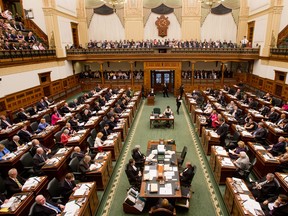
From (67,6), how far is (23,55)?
8848 mm

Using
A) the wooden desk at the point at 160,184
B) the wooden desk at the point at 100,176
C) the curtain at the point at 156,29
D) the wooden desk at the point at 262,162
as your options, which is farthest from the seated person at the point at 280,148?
the curtain at the point at 156,29

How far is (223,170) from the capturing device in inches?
255

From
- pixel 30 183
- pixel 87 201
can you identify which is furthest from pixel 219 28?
pixel 30 183

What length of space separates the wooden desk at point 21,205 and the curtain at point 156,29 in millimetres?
20638

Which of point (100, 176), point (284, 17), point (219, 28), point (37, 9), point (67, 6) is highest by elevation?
point (67, 6)

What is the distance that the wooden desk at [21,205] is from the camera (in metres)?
4.58

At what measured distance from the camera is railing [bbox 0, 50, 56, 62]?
12.1 metres

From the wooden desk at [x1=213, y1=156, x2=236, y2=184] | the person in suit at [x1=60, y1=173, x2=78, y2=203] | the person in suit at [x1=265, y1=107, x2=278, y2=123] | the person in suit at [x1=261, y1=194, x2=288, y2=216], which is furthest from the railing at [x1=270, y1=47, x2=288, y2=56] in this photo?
the person in suit at [x1=60, y1=173, x2=78, y2=203]

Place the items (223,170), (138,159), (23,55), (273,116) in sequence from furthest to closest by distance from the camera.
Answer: (23,55) → (273,116) → (138,159) → (223,170)

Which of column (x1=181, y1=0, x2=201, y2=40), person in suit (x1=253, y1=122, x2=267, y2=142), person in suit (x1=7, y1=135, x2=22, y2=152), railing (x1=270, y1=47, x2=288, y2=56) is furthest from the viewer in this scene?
column (x1=181, y1=0, x2=201, y2=40)

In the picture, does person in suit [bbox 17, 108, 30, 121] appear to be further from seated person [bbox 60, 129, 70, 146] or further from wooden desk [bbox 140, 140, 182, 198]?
wooden desk [bbox 140, 140, 182, 198]

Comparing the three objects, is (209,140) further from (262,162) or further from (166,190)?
(166,190)

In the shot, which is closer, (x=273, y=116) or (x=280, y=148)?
(x=280, y=148)

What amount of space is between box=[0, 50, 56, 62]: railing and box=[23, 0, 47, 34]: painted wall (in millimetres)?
2913
